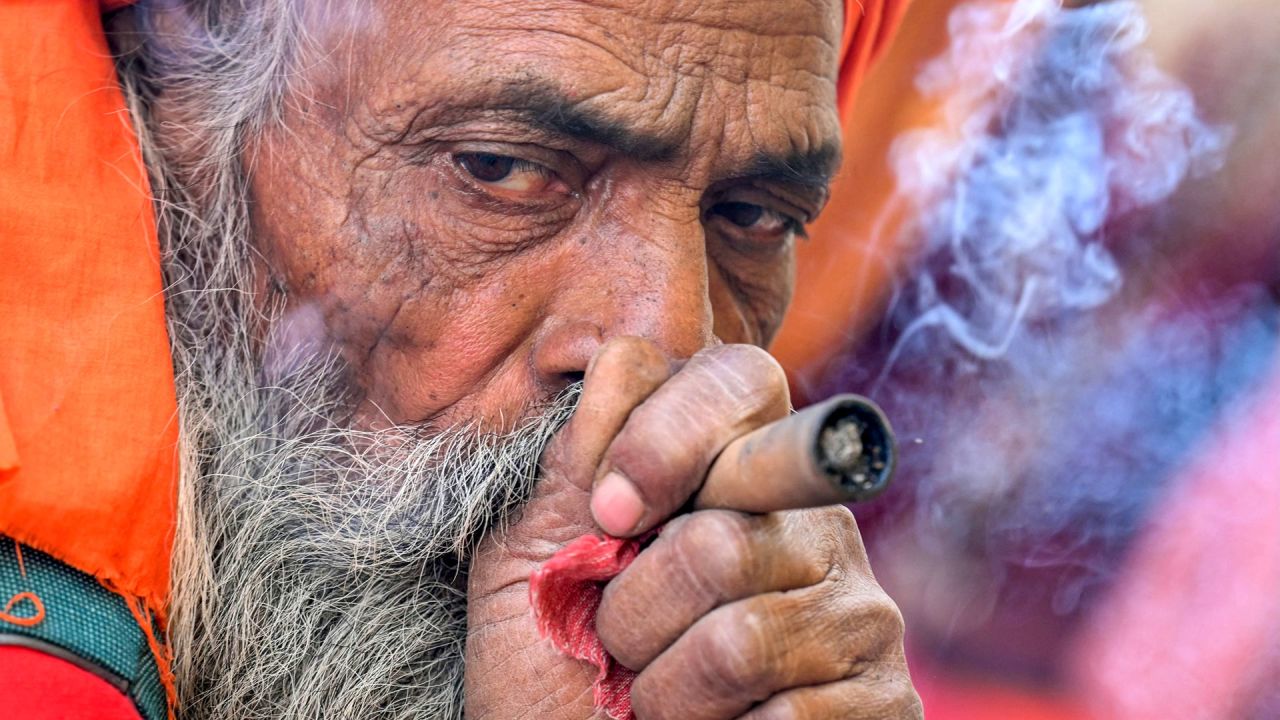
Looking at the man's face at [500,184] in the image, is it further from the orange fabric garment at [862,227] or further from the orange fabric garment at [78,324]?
the orange fabric garment at [862,227]

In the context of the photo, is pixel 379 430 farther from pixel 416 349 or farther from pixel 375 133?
pixel 375 133

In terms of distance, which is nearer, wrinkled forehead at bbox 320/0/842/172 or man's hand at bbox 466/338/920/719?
man's hand at bbox 466/338/920/719

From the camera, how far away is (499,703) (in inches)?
66.6

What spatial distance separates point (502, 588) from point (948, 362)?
2544 millimetres

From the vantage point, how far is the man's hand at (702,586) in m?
1.45

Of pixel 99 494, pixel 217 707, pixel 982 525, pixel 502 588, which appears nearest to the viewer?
pixel 99 494

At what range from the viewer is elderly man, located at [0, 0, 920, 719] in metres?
1.78

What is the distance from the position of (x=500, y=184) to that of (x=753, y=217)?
0.58 m

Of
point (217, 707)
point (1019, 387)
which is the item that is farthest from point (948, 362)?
point (217, 707)

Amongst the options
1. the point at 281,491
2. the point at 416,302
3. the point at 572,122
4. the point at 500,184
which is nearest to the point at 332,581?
the point at 281,491

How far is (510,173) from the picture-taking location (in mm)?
1938

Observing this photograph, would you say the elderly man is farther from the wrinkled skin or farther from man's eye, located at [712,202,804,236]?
man's eye, located at [712,202,804,236]

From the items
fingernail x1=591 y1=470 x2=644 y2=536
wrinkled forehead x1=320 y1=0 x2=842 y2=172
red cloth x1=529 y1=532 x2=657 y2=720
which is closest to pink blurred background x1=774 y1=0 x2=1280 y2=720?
wrinkled forehead x1=320 y1=0 x2=842 y2=172

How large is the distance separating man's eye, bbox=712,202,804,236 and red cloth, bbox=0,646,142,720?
4.26 ft
